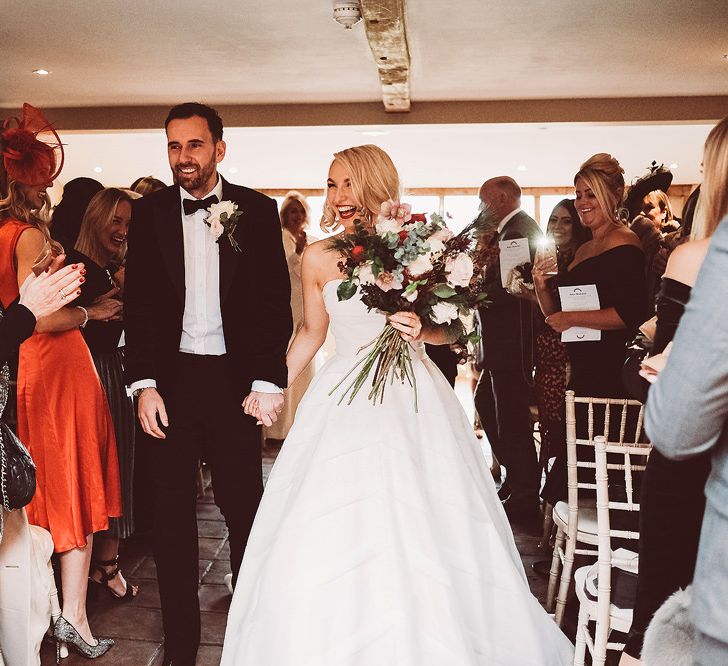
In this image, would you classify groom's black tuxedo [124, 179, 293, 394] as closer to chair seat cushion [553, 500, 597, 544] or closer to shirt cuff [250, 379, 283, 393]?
shirt cuff [250, 379, 283, 393]

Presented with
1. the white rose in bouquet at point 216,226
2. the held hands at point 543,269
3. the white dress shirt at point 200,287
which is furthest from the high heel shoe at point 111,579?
the held hands at point 543,269

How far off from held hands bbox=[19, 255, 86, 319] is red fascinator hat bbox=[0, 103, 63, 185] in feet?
2.43

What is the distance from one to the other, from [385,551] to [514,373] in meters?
2.36

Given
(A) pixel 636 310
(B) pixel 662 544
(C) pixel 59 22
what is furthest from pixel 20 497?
(C) pixel 59 22

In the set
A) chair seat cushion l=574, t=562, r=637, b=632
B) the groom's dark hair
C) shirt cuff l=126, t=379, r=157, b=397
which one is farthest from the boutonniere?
chair seat cushion l=574, t=562, r=637, b=632

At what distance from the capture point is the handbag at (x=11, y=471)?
1.96 metres

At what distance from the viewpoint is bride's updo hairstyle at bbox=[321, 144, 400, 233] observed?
9.00ft

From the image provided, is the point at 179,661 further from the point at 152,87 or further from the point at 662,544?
the point at 152,87

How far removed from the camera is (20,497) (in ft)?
6.52

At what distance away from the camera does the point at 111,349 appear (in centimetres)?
349

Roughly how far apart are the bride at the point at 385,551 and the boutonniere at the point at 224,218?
0.54 metres

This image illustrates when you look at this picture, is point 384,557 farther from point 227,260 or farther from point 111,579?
point 111,579

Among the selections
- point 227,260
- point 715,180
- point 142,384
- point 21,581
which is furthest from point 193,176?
point 715,180

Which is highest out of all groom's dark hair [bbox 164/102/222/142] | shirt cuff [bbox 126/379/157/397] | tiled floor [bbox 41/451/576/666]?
groom's dark hair [bbox 164/102/222/142]
